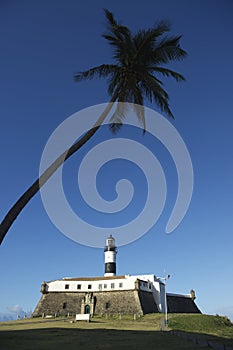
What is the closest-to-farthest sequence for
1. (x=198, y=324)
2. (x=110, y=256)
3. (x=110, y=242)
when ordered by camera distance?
(x=198, y=324)
(x=110, y=256)
(x=110, y=242)

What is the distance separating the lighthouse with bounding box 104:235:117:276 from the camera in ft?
189

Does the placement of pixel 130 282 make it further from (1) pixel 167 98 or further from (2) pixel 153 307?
(1) pixel 167 98

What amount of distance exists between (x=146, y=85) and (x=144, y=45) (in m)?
2.11

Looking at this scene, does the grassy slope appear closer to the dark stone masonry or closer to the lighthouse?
the dark stone masonry

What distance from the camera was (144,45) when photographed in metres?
15.2

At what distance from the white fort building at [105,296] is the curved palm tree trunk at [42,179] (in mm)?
38624

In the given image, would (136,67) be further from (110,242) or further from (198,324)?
(110,242)

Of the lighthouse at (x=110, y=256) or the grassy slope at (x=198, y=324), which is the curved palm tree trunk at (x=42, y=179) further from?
the lighthouse at (x=110, y=256)

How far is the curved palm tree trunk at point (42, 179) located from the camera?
10539mm

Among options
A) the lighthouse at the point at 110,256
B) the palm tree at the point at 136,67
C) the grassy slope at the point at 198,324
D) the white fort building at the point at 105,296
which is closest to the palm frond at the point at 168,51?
the palm tree at the point at 136,67

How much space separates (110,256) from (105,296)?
10.7m

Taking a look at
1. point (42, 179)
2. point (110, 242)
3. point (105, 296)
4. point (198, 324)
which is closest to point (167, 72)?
point (42, 179)

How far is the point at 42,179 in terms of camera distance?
11875mm

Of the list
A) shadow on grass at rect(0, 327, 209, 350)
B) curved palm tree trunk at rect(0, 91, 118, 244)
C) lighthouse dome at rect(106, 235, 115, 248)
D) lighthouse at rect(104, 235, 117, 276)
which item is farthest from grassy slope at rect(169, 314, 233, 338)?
curved palm tree trunk at rect(0, 91, 118, 244)
